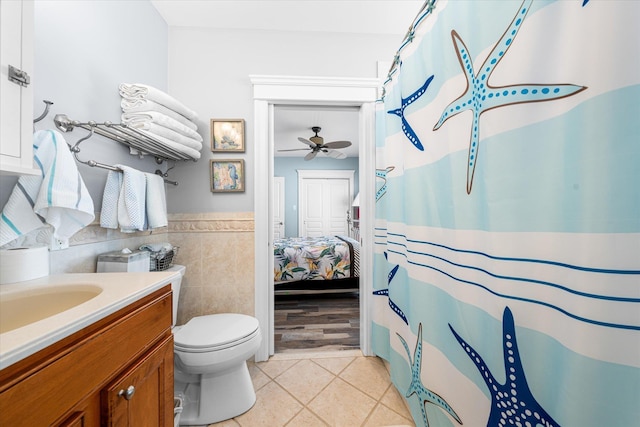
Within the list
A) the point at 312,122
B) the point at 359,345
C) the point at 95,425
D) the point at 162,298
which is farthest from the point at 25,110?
the point at 312,122

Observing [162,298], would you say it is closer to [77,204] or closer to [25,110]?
[77,204]

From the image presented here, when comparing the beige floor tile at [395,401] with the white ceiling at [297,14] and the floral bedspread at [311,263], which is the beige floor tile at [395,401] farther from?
the white ceiling at [297,14]

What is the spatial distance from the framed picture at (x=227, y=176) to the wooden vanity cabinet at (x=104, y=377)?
101 cm

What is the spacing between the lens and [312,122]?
394 centimetres

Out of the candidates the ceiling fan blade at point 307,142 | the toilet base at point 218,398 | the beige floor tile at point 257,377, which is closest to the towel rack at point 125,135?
the toilet base at point 218,398

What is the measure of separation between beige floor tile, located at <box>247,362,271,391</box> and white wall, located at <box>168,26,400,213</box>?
44.1 inches

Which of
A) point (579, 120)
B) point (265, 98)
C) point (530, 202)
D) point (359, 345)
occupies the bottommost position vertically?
point (359, 345)

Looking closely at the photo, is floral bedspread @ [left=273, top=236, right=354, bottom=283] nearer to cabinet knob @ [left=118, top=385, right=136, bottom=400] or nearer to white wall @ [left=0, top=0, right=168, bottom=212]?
white wall @ [left=0, top=0, right=168, bottom=212]

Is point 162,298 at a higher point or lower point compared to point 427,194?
lower

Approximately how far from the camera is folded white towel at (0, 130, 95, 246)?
2.83 ft

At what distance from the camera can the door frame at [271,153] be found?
1838mm

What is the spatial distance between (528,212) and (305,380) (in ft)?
5.28

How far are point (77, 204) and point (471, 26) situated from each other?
150 centimetres

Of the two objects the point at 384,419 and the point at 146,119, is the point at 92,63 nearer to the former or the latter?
the point at 146,119
